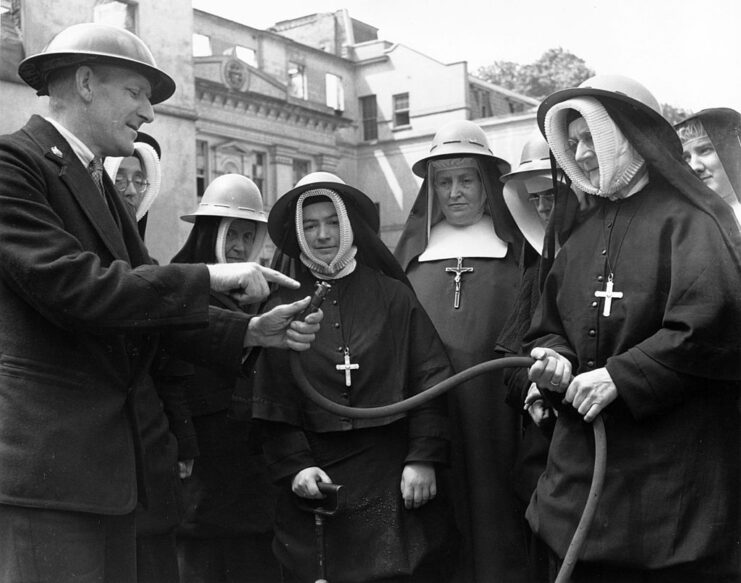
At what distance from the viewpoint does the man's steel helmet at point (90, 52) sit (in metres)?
3.24

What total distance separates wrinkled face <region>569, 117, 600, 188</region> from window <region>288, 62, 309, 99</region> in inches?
1103

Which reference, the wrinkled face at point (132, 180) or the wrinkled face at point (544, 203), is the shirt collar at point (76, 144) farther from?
the wrinkled face at point (544, 203)

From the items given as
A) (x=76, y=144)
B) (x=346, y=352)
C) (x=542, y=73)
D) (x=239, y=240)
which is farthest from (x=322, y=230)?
(x=542, y=73)

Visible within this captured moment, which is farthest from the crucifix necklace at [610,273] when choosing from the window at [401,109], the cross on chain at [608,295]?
the window at [401,109]

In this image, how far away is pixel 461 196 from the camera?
17.4ft

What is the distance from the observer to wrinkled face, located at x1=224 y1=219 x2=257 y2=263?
5.62 meters

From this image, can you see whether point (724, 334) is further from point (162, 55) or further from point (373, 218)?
point (162, 55)

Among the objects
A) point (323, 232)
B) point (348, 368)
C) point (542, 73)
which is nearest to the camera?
point (348, 368)

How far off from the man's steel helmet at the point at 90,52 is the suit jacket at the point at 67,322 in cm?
21

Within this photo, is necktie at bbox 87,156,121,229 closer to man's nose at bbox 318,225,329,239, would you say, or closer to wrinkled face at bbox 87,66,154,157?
wrinkled face at bbox 87,66,154,157

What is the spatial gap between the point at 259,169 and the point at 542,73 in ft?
51.7

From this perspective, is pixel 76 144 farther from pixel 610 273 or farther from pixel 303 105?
pixel 303 105

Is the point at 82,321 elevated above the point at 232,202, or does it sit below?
below

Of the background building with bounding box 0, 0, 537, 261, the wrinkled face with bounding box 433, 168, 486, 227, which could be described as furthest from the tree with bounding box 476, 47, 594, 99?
the wrinkled face with bounding box 433, 168, 486, 227
